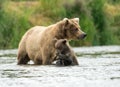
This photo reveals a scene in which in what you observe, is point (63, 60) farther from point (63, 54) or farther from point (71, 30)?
point (71, 30)

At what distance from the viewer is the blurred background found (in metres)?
46.3

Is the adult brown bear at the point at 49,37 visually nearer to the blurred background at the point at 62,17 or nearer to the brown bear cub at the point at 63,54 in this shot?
the brown bear cub at the point at 63,54

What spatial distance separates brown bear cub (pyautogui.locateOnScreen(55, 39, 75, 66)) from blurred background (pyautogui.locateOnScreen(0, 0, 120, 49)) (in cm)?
2545

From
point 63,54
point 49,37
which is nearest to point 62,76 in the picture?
point 63,54

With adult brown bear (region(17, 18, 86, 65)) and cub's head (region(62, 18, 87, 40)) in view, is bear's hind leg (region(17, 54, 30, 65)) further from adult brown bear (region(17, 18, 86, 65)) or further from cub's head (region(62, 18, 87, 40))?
cub's head (region(62, 18, 87, 40))

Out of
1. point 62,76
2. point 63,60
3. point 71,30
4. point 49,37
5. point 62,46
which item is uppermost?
point 71,30

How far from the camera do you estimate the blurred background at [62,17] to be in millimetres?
46312

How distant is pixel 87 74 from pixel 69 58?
276 centimetres

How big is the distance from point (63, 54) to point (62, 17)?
30680mm

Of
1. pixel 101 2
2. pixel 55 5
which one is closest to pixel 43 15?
pixel 55 5

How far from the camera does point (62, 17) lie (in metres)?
50.1

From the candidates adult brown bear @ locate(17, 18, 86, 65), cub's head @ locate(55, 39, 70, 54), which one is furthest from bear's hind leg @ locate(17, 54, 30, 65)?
cub's head @ locate(55, 39, 70, 54)

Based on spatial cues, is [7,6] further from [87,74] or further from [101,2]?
[87,74]

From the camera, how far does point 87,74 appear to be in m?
16.8
